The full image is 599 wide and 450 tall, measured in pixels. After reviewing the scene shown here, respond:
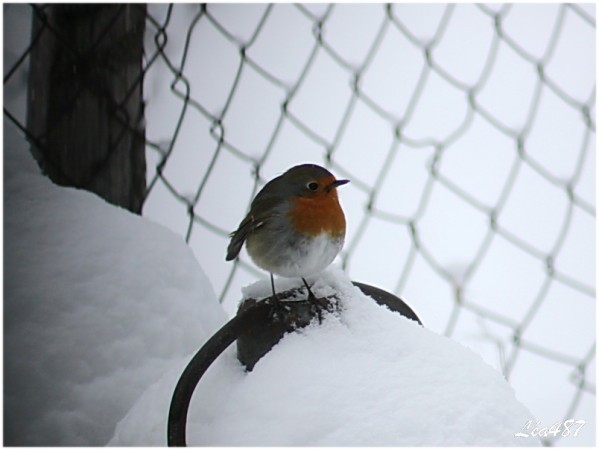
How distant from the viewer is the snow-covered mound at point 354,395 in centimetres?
83

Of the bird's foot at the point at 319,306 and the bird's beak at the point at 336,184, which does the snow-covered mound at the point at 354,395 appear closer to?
the bird's foot at the point at 319,306

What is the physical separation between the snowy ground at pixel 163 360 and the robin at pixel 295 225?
111mm

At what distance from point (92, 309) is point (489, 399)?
23.9 inches

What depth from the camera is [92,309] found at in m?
1.22

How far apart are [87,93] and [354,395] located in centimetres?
73

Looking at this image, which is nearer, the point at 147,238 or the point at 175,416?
the point at 175,416

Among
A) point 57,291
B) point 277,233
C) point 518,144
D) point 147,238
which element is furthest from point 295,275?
point 518,144

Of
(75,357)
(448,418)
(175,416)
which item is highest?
(448,418)

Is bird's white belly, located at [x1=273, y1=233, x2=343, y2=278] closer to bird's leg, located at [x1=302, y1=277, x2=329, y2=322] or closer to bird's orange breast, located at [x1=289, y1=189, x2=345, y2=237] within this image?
bird's orange breast, located at [x1=289, y1=189, x2=345, y2=237]

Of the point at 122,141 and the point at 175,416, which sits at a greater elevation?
the point at 122,141

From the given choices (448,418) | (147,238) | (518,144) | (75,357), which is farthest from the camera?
(518,144)

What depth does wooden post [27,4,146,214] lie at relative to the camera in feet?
4.32

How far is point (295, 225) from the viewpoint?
1.34m

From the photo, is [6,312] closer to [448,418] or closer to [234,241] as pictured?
[234,241]
